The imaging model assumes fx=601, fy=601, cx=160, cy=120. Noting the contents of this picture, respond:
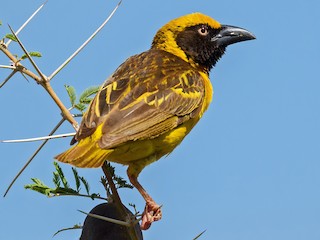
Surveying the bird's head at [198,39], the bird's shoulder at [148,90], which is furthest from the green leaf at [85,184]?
the bird's head at [198,39]

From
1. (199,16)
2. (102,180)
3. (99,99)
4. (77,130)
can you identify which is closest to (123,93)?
(99,99)

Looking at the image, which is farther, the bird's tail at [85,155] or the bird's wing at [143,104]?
the bird's wing at [143,104]

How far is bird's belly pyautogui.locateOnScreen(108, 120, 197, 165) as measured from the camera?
4.13m

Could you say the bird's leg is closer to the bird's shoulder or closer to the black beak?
the bird's shoulder

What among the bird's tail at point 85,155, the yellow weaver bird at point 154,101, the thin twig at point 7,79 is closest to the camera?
the thin twig at point 7,79

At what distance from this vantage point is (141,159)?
4359 mm

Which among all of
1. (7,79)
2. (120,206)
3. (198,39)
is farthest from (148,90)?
(7,79)

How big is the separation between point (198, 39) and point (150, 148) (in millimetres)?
1856

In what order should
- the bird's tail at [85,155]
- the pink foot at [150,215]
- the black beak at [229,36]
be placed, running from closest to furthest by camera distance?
1. the bird's tail at [85,155]
2. the pink foot at [150,215]
3. the black beak at [229,36]

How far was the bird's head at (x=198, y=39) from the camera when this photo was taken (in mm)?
5766

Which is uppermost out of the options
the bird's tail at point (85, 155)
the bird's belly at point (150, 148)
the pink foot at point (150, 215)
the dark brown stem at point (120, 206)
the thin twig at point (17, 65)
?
the thin twig at point (17, 65)

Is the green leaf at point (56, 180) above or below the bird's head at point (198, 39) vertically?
below

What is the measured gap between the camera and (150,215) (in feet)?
13.6

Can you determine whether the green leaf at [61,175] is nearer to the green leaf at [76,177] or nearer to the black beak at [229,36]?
the green leaf at [76,177]
